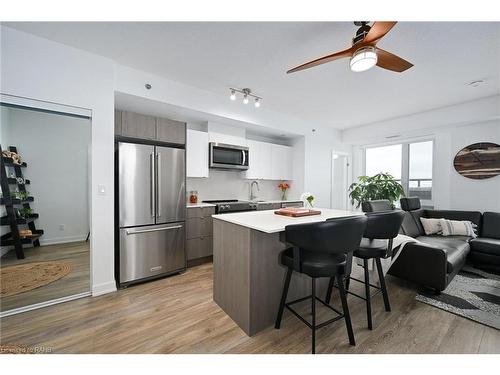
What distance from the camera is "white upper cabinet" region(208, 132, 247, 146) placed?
368 cm

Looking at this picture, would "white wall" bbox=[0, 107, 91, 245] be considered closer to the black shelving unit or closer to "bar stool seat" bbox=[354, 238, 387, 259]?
the black shelving unit

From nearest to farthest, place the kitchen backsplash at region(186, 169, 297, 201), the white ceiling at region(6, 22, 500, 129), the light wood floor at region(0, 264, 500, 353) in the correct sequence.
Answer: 1. the light wood floor at region(0, 264, 500, 353)
2. the white ceiling at region(6, 22, 500, 129)
3. the kitchen backsplash at region(186, 169, 297, 201)

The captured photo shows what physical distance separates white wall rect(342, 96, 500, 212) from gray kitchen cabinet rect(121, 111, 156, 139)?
4.78 meters

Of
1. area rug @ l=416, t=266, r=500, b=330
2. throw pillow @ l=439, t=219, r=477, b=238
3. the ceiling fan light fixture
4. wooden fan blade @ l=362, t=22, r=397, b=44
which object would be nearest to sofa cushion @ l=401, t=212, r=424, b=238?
throw pillow @ l=439, t=219, r=477, b=238

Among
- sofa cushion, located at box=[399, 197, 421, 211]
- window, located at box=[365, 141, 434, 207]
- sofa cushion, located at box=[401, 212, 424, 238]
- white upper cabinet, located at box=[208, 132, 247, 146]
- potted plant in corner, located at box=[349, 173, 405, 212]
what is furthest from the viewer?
window, located at box=[365, 141, 434, 207]

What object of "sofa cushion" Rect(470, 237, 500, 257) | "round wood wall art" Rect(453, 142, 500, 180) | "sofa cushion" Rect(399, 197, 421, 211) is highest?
"round wood wall art" Rect(453, 142, 500, 180)

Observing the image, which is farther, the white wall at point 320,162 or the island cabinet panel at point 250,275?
the white wall at point 320,162

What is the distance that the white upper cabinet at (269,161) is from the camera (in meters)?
4.24

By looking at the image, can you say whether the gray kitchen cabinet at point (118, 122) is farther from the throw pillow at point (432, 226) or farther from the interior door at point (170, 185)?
the throw pillow at point (432, 226)

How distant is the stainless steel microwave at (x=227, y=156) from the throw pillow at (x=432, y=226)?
10.4 ft

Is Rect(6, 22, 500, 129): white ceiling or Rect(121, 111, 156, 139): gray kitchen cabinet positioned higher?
Rect(6, 22, 500, 129): white ceiling

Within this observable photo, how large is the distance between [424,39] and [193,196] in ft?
11.5

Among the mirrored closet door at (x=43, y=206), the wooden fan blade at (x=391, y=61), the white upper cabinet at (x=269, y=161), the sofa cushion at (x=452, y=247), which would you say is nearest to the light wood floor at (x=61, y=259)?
the mirrored closet door at (x=43, y=206)

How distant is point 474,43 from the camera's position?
2072mm
